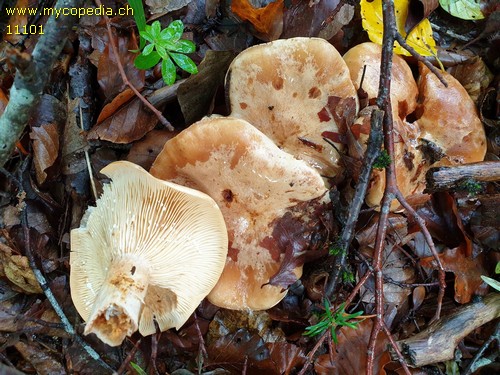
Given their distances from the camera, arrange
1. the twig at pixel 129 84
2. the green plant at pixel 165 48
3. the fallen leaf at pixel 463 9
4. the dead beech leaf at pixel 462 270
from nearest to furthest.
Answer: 1. the green plant at pixel 165 48
2. the twig at pixel 129 84
3. the dead beech leaf at pixel 462 270
4. the fallen leaf at pixel 463 9

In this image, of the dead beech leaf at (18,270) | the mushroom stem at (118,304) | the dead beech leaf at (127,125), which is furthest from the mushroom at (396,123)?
the dead beech leaf at (18,270)

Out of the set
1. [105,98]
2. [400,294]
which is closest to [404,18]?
[400,294]

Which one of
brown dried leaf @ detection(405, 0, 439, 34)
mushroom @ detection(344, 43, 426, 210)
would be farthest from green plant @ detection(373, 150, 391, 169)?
brown dried leaf @ detection(405, 0, 439, 34)

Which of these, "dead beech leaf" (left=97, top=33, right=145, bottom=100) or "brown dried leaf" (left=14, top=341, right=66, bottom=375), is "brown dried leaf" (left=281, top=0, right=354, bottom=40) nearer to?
"dead beech leaf" (left=97, top=33, right=145, bottom=100)

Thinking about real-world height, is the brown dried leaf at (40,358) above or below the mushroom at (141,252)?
below

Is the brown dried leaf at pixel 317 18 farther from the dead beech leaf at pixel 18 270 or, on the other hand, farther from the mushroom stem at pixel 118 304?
the dead beech leaf at pixel 18 270
